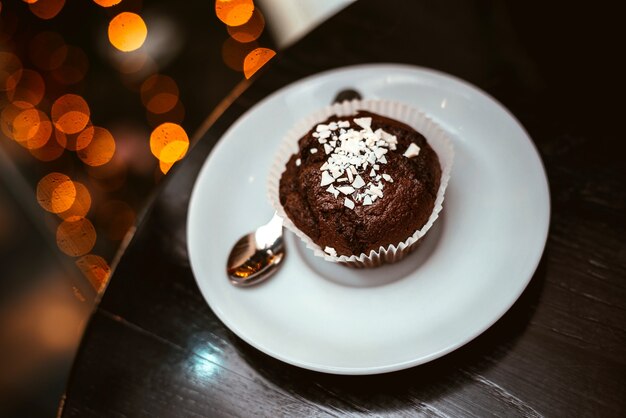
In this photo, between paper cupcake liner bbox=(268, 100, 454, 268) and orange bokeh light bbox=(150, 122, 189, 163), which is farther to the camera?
orange bokeh light bbox=(150, 122, 189, 163)

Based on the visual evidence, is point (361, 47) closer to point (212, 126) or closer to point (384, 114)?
point (384, 114)

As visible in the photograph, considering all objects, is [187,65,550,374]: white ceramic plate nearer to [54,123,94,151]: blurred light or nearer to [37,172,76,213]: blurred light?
[37,172,76,213]: blurred light

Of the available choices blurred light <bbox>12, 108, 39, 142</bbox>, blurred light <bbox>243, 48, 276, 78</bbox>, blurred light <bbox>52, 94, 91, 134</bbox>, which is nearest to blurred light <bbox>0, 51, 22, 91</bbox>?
blurred light <bbox>12, 108, 39, 142</bbox>

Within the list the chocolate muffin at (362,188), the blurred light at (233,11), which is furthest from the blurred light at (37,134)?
the chocolate muffin at (362,188)

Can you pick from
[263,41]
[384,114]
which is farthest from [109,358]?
[263,41]

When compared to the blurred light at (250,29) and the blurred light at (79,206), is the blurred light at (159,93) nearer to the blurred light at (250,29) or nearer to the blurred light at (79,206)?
the blurred light at (250,29)
